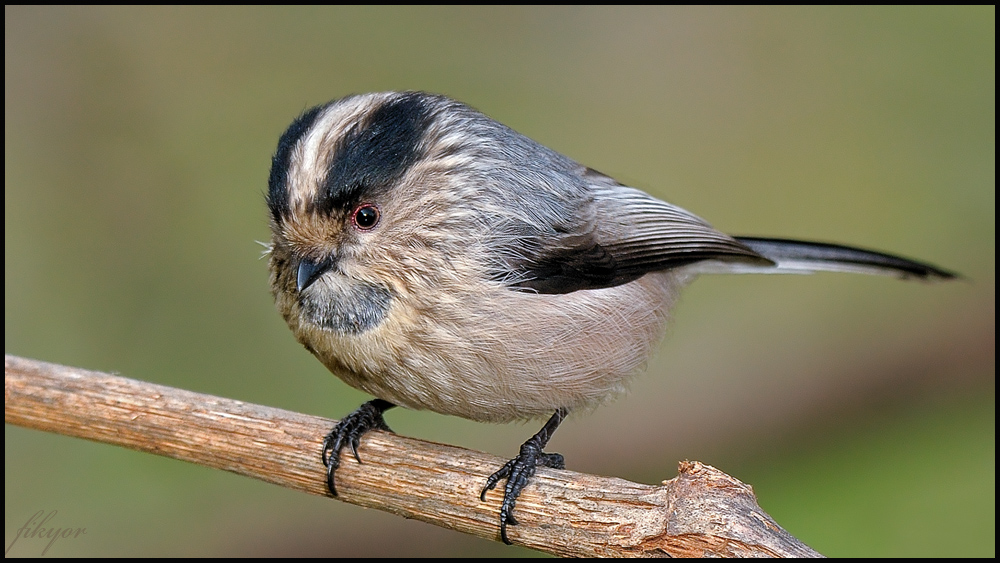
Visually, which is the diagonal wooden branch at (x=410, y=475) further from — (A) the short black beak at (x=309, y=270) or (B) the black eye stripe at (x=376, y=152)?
(B) the black eye stripe at (x=376, y=152)

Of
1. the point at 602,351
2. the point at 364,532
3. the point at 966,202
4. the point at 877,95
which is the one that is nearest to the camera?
the point at 602,351

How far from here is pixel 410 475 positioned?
2584mm

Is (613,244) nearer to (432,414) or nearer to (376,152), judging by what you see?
(376,152)

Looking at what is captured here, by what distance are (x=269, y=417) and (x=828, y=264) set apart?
233 cm

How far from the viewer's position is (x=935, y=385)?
4.41 meters

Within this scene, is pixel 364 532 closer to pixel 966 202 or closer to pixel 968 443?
pixel 968 443

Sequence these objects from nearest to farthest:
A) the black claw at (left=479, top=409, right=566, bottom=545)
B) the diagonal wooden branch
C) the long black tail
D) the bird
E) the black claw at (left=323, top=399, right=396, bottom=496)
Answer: the diagonal wooden branch
the black claw at (left=479, top=409, right=566, bottom=545)
the bird
the black claw at (left=323, top=399, right=396, bottom=496)
the long black tail

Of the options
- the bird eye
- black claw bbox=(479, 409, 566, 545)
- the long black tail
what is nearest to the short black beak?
the bird eye

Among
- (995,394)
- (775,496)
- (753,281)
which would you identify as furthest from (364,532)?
(995,394)

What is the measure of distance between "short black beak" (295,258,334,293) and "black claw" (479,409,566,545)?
802 millimetres

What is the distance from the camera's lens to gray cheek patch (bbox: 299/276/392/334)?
259 centimetres

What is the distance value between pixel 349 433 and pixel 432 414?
182 cm

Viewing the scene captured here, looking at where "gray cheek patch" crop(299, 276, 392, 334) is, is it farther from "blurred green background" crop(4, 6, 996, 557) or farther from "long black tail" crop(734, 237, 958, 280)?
"long black tail" crop(734, 237, 958, 280)

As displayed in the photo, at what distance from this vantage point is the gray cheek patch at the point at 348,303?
259cm
